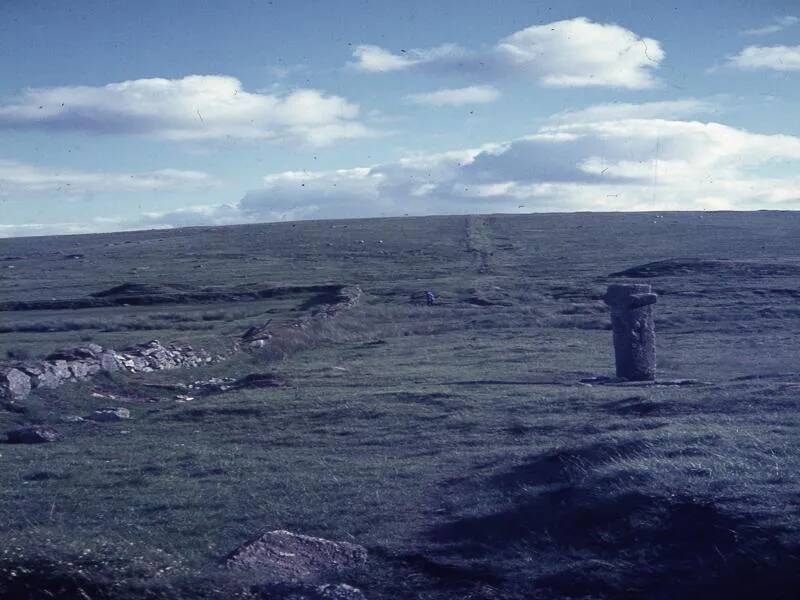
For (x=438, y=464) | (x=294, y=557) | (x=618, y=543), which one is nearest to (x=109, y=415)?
(x=438, y=464)

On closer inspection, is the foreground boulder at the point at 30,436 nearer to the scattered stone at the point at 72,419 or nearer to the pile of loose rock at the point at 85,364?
the scattered stone at the point at 72,419

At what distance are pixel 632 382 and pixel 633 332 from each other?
126cm

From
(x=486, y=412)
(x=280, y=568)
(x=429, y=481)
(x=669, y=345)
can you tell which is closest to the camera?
(x=280, y=568)

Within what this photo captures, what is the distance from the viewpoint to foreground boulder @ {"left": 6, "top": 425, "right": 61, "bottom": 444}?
1555cm

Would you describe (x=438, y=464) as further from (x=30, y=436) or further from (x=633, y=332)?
(x=633, y=332)

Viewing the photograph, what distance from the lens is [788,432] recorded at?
11.9m

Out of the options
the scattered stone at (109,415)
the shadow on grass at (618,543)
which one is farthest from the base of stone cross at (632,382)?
the shadow on grass at (618,543)

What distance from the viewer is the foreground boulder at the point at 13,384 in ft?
61.5

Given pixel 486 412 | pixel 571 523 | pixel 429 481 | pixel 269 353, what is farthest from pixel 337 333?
pixel 571 523

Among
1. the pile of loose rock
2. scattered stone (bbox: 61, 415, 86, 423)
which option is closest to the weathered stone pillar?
scattered stone (bbox: 61, 415, 86, 423)

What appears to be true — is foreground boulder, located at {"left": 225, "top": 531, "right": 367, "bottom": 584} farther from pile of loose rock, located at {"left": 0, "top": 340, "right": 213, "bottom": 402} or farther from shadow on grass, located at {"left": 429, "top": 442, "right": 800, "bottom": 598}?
pile of loose rock, located at {"left": 0, "top": 340, "right": 213, "bottom": 402}

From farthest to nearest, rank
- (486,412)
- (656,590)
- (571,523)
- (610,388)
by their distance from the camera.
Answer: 1. (610,388)
2. (486,412)
3. (571,523)
4. (656,590)

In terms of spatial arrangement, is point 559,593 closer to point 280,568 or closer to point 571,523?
point 571,523

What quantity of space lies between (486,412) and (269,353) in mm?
13575
